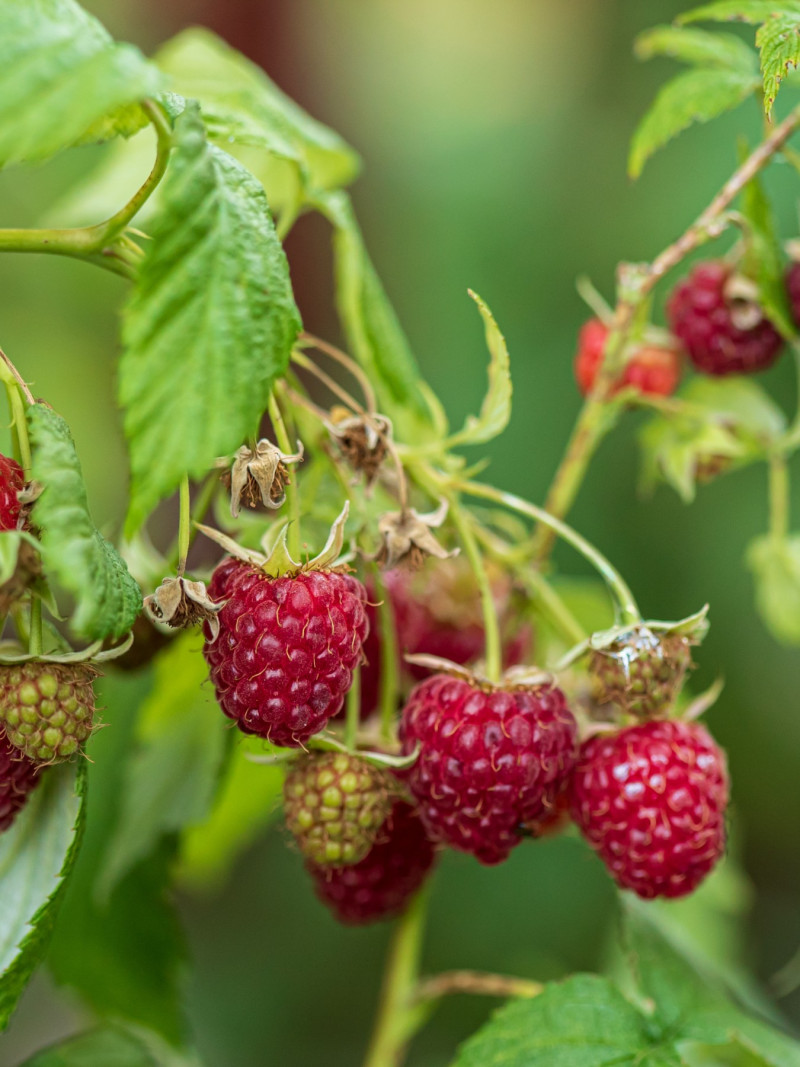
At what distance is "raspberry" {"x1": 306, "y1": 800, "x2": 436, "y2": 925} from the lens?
32.5 inches

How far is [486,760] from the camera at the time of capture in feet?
2.29

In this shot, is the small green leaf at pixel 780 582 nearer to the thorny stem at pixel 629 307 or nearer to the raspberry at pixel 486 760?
the thorny stem at pixel 629 307

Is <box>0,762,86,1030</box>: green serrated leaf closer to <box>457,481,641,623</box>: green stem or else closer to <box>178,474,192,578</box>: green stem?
<box>178,474,192,578</box>: green stem

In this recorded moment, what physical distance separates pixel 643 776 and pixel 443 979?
1.09 ft

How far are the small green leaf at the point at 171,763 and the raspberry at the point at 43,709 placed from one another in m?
0.33

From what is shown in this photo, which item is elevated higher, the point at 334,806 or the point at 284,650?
the point at 284,650

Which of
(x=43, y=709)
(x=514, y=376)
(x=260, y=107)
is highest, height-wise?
(x=260, y=107)

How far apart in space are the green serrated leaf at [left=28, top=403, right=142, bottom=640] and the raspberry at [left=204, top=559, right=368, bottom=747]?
84 millimetres

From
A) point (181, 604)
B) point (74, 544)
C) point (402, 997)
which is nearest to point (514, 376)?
point (402, 997)

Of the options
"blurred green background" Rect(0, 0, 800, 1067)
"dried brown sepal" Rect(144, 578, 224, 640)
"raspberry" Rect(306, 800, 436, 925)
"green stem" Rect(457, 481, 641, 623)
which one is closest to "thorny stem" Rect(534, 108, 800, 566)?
"green stem" Rect(457, 481, 641, 623)

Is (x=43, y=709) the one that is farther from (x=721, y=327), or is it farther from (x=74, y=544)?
(x=721, y=327)

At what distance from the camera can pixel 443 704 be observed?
2.39 ft

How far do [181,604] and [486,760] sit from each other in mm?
231

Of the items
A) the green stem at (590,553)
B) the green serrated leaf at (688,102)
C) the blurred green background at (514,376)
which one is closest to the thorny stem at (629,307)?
the green serrated leaf at (688,102)
